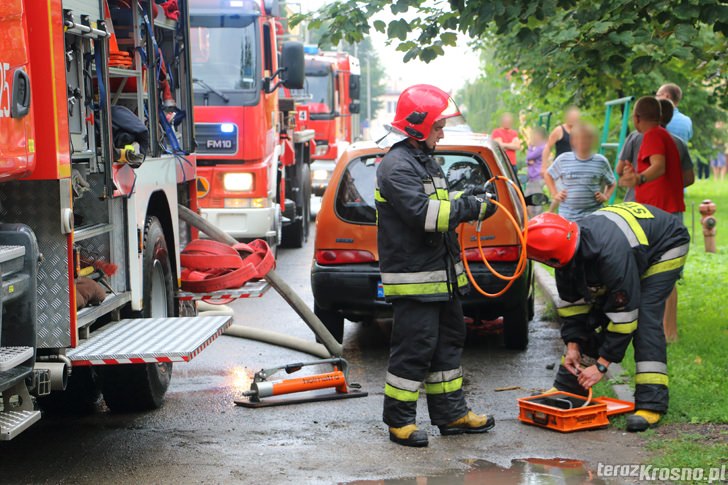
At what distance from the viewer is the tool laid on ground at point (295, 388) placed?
22.0 ft

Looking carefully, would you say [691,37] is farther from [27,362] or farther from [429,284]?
[27,362]

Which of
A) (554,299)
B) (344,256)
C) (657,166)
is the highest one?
(657,166)

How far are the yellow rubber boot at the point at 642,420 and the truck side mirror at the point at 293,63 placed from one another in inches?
289

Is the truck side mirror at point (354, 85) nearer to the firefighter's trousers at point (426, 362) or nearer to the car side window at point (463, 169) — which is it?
the car side window at point (463, 169)

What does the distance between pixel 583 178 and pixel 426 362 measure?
378 centimetres

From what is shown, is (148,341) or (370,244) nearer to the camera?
(148,341)

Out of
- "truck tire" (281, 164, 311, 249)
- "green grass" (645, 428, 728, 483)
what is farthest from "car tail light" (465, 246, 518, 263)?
"truck tire" (281, 164, 311, 249)

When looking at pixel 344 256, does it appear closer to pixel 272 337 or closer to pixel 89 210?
pixel 272 337

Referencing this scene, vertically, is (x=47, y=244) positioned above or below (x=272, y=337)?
above

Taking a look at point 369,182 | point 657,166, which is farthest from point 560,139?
point 369,182

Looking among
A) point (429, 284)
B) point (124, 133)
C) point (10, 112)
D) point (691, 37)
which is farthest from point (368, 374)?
point (10, 112)

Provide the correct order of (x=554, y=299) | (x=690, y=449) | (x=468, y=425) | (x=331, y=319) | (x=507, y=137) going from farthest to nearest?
(x=507, y=137), (x=554, y=299), (x=331, y=319), (x=468, y=425), (x=690, y=449)

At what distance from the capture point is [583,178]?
9117mm

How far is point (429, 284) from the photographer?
19.0ft
